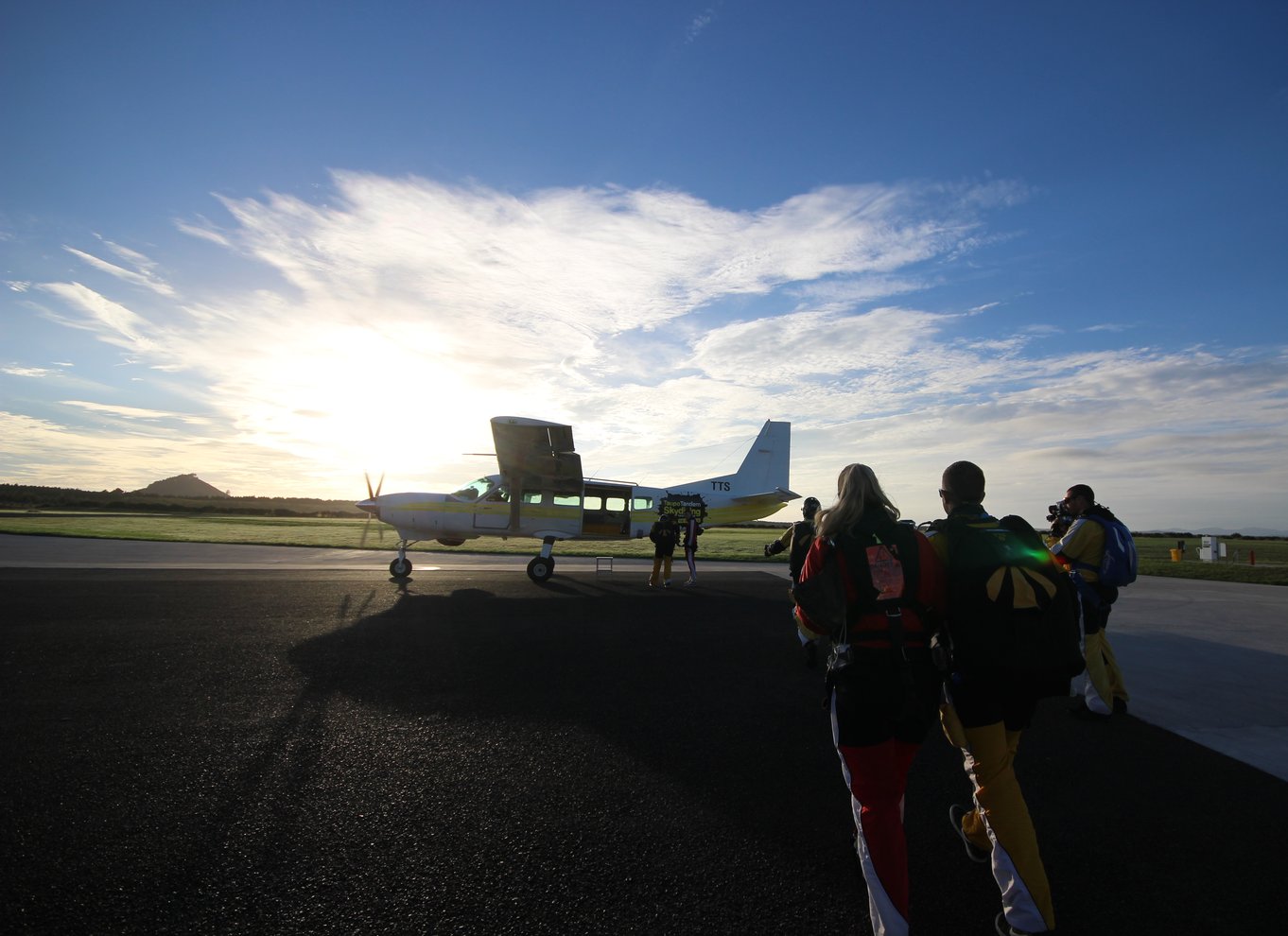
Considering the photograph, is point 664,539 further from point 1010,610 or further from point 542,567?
point 1010,610

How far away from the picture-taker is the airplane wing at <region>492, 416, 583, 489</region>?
1605 centimetres

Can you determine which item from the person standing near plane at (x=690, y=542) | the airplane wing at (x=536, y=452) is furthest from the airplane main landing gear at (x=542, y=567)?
the person standing near plane at (x=690, y=542)

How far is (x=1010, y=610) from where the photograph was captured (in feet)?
9.52

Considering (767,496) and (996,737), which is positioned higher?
(767,496)

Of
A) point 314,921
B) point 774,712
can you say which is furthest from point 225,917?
point 774,712

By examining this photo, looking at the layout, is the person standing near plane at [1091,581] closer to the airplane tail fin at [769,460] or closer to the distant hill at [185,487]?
the airplane tail fin at [769,460]

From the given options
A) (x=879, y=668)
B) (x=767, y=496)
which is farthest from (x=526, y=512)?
(x=879, y=668)

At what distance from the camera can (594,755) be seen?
486cm

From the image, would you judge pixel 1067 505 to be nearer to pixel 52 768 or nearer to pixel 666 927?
pixel 666 927

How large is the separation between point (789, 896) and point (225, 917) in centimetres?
254

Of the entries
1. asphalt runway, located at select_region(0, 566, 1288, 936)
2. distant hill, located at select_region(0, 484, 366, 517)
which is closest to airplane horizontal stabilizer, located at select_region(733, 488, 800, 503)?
asphalt runway, located at select_region(0, 566, 1288, 936)

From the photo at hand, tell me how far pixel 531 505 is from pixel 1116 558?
1405 cm

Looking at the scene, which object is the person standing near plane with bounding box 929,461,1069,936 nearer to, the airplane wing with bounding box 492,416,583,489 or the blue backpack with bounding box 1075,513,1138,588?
the blue backpack with bounding box 1075,513,1138,588

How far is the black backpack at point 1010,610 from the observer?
2.88 metres
